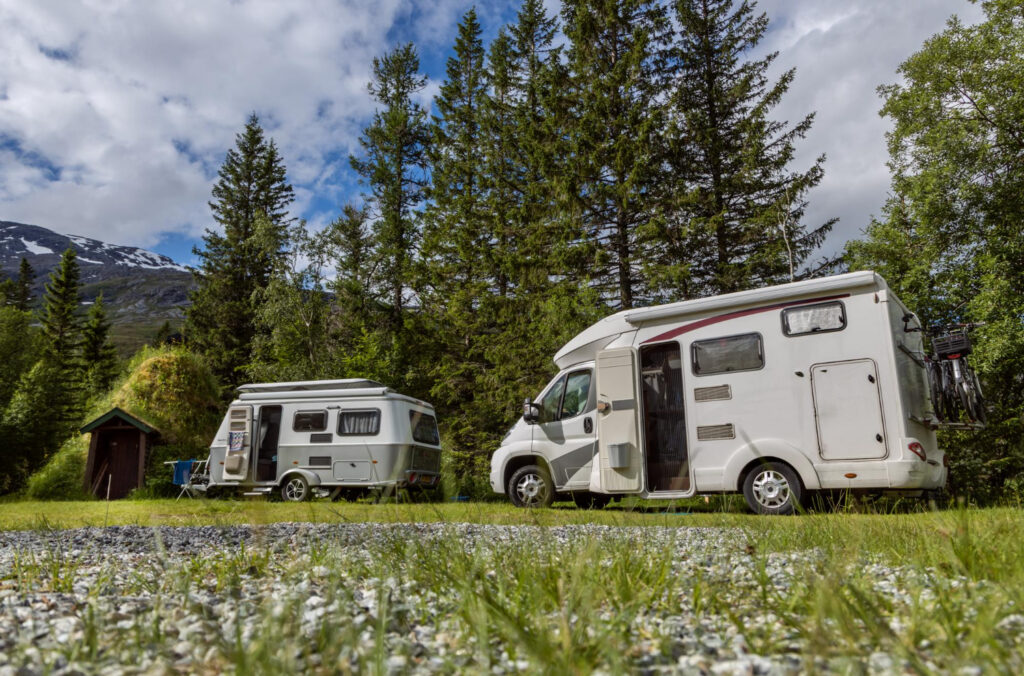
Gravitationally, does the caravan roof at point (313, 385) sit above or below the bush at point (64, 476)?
above

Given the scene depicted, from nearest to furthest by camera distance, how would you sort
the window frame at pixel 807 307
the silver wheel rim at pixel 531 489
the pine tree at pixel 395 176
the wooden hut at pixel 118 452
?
the window frame at pixel 807 307 < the silver wheel rim at pixel 531 489 < the wooden hut at pixel 118 452 < the pine tree at pixel 395 176

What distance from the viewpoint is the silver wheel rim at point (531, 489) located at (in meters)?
9.45

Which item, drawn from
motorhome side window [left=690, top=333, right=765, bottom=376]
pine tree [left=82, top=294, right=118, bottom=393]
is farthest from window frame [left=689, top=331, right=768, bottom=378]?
pine tree [left=82, top=294, right=118, bottom=393]

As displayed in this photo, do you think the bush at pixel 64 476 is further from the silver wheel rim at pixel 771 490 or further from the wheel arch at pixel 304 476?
the silver wheel rim at pixel 771 490

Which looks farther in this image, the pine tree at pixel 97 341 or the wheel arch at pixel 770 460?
the pine tree at pixel 97 341

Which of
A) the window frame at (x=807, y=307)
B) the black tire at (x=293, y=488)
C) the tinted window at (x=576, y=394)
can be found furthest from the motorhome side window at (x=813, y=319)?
the black tire at (x=293, y=488)

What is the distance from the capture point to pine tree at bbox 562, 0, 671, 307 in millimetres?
16078

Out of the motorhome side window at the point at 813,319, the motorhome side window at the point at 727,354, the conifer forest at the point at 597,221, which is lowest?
the motorhome side window at the point at 727,354

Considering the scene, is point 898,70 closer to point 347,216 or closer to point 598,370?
point 598,370

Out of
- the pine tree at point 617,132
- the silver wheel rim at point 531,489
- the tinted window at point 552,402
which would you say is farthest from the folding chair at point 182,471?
the pine tree at point 617,132

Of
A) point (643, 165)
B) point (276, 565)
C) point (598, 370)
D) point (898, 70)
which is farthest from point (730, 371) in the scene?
point (898, 70)

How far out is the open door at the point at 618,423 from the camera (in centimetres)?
844

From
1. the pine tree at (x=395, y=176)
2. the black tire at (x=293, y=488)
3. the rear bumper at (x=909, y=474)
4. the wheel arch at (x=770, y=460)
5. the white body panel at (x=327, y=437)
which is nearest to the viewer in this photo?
the rear bumper at (x=909, y=474)

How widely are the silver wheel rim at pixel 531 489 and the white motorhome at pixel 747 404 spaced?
0.06 ft
